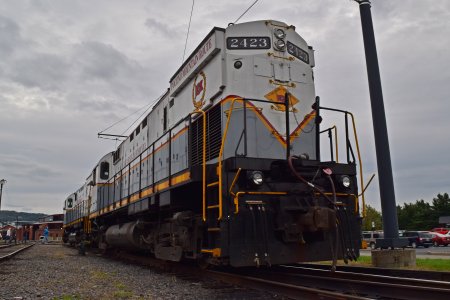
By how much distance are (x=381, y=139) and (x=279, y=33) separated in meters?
3.91

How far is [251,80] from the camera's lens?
7.21 m

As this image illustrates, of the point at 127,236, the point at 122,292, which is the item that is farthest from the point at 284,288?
the point at 127,236

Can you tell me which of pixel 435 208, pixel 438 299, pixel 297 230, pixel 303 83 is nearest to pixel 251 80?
pixel 303 83

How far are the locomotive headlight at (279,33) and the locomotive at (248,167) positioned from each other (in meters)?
0.02

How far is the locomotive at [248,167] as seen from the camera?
19.3 feet

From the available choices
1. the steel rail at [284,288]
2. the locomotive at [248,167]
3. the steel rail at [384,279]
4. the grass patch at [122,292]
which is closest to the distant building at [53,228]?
the locomotive at [248,167]

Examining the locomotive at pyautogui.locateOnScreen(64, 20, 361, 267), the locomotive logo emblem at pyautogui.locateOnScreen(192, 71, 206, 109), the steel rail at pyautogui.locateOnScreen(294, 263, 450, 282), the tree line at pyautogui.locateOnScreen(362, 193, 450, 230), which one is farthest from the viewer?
the tree line at pyautogui.locateOnScreen(362, 193, 450, 230)

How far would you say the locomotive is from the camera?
588 centimetres

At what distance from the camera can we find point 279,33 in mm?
7441

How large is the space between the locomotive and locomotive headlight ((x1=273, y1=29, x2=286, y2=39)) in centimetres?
2

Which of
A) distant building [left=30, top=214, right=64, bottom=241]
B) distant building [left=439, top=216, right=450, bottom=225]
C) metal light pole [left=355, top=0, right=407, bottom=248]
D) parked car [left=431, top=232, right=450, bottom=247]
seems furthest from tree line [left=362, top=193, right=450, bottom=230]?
metal light pole [left=355, top=0, right=407, bottom=248]

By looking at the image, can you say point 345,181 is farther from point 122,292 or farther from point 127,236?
point 127,236

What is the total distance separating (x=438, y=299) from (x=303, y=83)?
14.1 feet

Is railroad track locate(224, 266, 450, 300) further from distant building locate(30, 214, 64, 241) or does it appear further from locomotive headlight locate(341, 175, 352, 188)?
distant building locate(30, 214, 64, 241)
